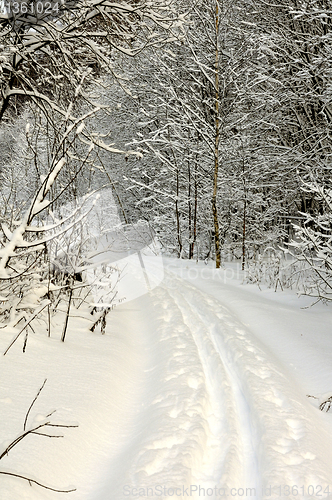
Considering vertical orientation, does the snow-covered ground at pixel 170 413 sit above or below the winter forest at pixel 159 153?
below

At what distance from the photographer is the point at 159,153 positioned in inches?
502

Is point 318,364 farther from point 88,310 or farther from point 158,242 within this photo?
point 158,242

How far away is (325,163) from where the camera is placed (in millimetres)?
8383

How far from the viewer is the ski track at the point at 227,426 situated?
211cm

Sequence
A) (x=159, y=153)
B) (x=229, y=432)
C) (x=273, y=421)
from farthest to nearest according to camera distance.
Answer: (x=159, y=153), (x=273, y=421), (x=229, y=432)

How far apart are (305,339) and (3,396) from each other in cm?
404

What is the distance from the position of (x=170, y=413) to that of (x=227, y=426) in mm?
454

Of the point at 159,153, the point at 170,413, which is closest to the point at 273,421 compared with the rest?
the point at 170,413

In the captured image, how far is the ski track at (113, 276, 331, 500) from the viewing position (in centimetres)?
211

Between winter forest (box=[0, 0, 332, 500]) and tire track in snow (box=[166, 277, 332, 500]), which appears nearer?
tire track in snow (box=[166, 277, 332, 500])

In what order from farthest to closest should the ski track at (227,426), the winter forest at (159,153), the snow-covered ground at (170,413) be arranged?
the winter forest at (159,153) → the ski track at (227,426) → the snow-covered ground at (170,413)

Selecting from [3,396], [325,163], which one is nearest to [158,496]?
[3,396]

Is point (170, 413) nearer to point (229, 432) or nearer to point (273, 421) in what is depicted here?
point (229, 432)

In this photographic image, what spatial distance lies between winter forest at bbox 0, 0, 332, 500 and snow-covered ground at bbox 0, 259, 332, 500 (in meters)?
0.06
